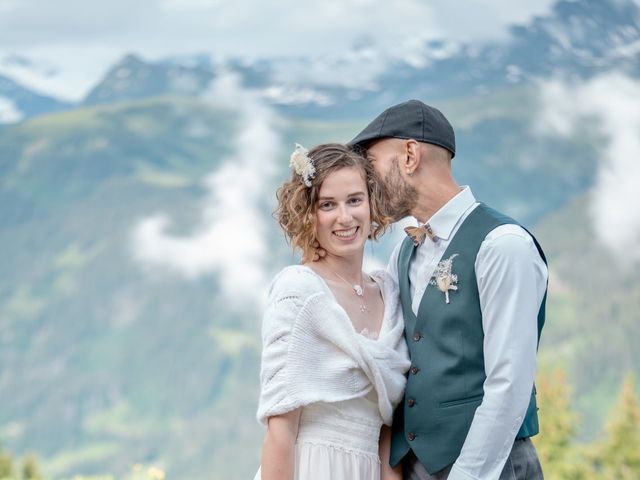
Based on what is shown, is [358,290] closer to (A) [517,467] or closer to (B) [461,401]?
(B) [461,401]

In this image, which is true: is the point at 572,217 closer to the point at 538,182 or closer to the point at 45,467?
the point at 538,182

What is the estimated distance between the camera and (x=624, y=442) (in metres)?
21.5

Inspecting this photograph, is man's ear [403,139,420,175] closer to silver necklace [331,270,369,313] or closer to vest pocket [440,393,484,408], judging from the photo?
silver necklace [331,270,369,313]

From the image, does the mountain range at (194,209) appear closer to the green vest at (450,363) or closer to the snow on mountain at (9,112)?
the snow on mountain at (9,112)

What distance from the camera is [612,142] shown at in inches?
3110

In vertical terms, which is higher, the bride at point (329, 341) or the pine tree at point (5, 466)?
the bride at point (329, 341)

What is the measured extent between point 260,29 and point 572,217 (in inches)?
1318

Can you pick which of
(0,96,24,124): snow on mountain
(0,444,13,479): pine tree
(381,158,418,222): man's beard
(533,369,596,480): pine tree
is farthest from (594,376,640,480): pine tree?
(0,96,24,124): snow on mountain

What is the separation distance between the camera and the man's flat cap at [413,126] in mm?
2424

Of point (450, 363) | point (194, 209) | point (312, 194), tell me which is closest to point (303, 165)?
point (312, 194)

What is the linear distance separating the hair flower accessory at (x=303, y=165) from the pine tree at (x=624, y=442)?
19.2 metres

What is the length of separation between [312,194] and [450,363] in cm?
55

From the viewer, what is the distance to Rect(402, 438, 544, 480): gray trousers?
234cm

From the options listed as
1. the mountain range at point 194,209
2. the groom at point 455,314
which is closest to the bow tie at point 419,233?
the groom at point 455,314
